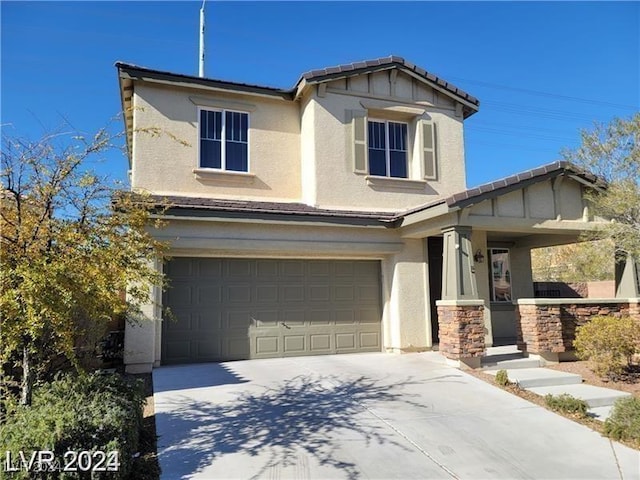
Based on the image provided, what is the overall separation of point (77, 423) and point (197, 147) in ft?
28.3

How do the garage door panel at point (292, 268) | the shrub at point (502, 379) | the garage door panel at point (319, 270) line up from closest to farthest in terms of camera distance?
1. the shrub at point (502, 379)
2. the garage door panel at point (292, 268)
3. the garage door panel at point (319, 270)

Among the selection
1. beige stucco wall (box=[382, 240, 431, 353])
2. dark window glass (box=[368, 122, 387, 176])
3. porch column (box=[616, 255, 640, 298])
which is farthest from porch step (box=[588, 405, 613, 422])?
dark window glass (box=[368, 122, 387, 176])

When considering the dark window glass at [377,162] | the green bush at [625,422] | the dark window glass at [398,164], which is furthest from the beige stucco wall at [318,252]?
the green bush at [625,422]

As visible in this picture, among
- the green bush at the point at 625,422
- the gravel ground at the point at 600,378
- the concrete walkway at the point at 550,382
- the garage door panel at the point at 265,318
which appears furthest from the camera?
the garage door panel at the point at 265,318

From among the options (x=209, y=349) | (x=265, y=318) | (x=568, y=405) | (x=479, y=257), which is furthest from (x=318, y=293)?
(x=568, y=405)

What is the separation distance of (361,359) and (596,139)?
7.13 meters

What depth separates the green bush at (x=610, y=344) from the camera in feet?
28.6

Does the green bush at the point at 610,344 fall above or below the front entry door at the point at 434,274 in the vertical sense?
below

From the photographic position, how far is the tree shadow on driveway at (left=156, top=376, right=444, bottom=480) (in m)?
5.11

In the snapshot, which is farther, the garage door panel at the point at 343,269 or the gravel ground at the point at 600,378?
the garage door panel at the point at 343,269

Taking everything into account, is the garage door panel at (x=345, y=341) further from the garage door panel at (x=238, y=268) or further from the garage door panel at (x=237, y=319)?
the garage door panel at (x=238, y=268)

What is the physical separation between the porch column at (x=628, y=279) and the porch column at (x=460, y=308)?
4206mm

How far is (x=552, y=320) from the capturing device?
9.93m

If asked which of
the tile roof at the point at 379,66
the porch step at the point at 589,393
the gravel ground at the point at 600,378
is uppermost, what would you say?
the tile roof at the point at 379,66
